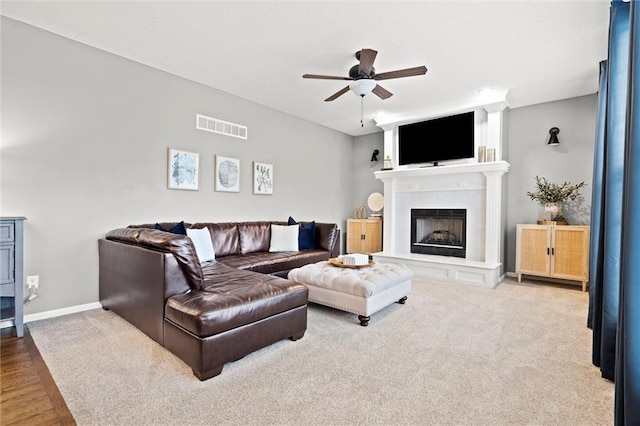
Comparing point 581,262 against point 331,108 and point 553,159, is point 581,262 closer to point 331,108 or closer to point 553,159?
point 553,159

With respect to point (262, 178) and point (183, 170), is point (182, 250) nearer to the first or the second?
point (183, 170)

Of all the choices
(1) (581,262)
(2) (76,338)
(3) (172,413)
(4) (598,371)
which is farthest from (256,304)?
(1) (581,262)

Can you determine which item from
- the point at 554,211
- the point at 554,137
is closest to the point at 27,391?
the point at 554,211

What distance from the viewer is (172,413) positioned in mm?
1568

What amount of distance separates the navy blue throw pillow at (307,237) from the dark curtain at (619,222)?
3.19 meters

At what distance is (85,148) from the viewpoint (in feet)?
10.2

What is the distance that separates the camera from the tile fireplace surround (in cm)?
445

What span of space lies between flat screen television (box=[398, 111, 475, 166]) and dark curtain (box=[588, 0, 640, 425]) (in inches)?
83.8

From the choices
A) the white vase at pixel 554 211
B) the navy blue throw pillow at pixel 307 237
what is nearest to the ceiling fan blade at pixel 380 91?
the navy blue throw pillow at pixel 307 237

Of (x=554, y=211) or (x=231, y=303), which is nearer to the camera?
(x=231, y=303)

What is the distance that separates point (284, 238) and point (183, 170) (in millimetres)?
1621

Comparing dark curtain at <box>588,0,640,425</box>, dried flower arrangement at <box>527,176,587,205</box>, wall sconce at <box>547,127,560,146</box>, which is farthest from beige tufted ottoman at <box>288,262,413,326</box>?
wall sconce at <box>547,127,560,146</box>

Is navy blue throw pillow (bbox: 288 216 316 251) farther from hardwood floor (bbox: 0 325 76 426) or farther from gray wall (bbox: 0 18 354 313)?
hardwood floor (bbox: 0 325 76 426)

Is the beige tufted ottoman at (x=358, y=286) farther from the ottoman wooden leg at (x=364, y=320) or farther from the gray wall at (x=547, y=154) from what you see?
the gray wall at (x=547, y=154)
